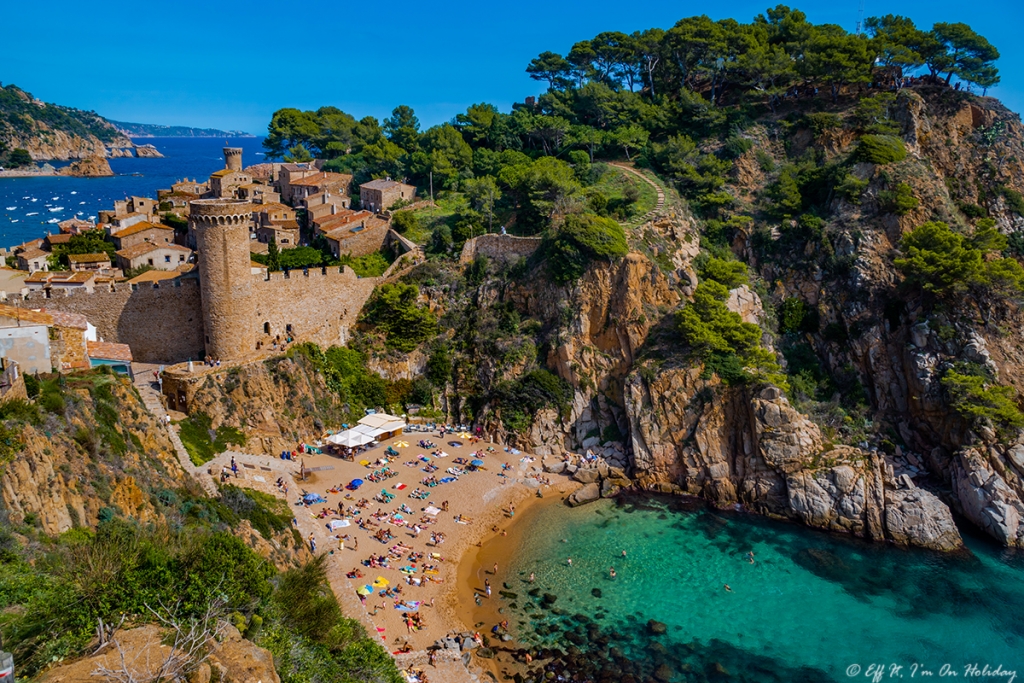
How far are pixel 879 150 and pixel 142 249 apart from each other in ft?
130

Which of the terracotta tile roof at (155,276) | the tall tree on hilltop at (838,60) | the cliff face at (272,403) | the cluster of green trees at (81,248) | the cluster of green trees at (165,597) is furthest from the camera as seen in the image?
the tall tree on hilltop at (838,60)

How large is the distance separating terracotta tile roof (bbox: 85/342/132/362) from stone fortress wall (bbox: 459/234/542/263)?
694 inches

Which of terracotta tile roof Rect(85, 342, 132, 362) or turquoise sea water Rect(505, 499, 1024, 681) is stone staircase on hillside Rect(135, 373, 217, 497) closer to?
terracotta tile roof Rect(85, 342, 132, 362)

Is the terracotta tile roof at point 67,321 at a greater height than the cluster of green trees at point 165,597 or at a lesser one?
Answer: greater

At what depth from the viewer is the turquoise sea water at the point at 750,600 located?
2262cm

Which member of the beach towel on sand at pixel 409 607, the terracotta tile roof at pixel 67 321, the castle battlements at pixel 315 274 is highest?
the castle battlements at pixel 315 274

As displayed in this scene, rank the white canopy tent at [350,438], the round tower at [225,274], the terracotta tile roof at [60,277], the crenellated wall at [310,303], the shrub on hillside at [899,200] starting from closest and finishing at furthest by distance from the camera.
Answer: the round tower at [225,274], the terracotta tile roof at [60,277], the crenellated wall at [310,303], the white canopy tent at [350,438], the shrub on hillside at [899,200]

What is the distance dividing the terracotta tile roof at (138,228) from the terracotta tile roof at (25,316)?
16160mm

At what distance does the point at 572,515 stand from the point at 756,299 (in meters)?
16.1

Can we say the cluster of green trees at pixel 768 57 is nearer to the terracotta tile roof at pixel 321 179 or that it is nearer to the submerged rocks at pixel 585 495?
the terracotta tile roof at pixel 321 179

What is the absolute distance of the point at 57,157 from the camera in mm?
134750

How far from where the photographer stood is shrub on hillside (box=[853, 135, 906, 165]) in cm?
4019

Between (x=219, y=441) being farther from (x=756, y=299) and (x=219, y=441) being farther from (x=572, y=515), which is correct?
(x=756, y=299)

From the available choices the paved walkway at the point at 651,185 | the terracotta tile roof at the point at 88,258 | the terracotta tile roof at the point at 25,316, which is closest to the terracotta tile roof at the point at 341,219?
the terracotta tile roof at the point at 88,258
